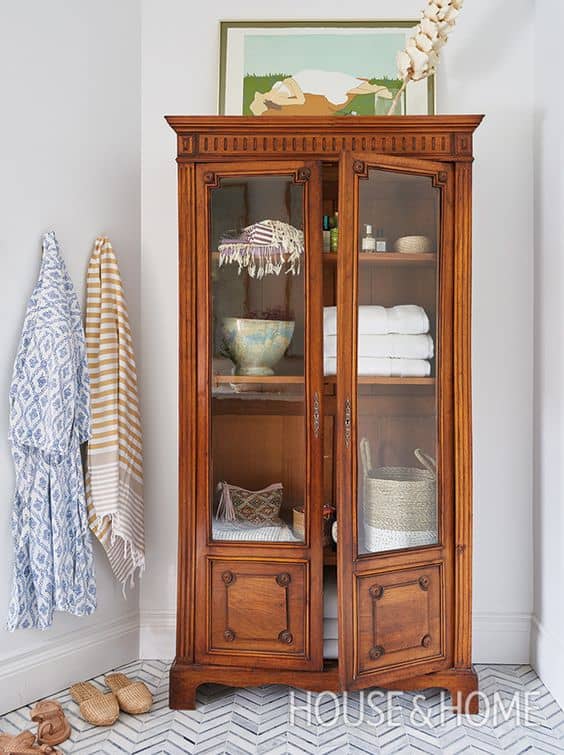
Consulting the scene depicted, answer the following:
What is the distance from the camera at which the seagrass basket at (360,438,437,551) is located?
2191mm

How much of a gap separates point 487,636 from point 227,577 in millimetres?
1133

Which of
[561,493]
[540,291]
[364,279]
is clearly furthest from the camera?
[540,291]

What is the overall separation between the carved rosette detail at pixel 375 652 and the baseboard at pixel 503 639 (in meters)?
0.64

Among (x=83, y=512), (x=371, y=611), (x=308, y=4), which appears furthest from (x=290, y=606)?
(x=308, y=4)

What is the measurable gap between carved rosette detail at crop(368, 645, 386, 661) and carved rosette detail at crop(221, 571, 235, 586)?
19.6 inches

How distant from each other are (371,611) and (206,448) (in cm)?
75

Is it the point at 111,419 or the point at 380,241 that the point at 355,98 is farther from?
the point at 111,419

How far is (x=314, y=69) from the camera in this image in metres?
2.63

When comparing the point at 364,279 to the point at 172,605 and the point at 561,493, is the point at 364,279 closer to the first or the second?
the point at 561,493

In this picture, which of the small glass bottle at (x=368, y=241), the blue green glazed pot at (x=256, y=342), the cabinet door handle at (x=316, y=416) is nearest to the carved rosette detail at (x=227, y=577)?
the cabinet door handle at (x=316, y=416)

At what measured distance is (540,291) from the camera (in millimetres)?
2566

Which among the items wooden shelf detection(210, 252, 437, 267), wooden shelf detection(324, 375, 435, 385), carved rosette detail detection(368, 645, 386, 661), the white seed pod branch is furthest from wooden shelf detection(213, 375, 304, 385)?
the white seed pod branch

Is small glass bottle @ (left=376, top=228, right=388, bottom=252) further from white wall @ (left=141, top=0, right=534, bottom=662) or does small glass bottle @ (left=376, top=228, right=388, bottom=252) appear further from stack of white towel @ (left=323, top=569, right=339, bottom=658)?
stack of white towel @ (left=323, top=569, right=339, bottom=658)

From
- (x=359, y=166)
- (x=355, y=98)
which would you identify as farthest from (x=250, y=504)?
(x=355, y=98)
